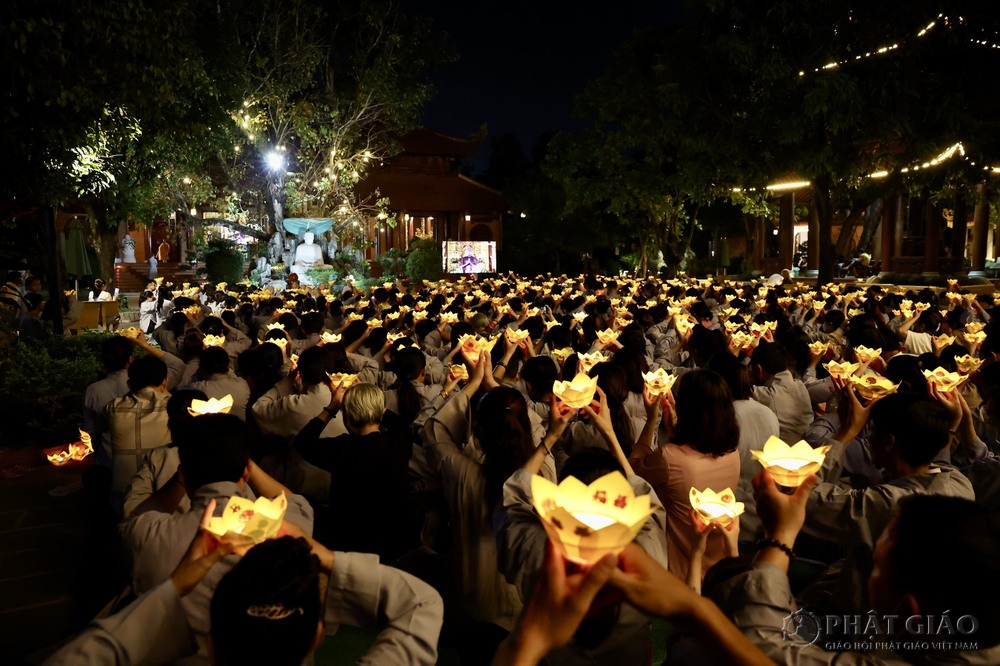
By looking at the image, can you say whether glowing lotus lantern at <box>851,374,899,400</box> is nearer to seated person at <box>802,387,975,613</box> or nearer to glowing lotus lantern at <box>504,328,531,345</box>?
seated person at <box>802,387,975,613</box>

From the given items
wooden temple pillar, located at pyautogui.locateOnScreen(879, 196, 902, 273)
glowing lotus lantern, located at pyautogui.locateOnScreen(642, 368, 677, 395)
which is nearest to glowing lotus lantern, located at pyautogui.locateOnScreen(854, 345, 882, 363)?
glowing lotus lantern, located at pyautogui.locateOnScreen(642, 368, 677, 395)

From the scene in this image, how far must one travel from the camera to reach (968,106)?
14422 millimetres

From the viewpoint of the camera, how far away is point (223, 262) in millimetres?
27062

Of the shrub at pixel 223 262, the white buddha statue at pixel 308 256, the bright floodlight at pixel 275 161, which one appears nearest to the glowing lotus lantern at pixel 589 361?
the white buddha statue at pixel 308 256

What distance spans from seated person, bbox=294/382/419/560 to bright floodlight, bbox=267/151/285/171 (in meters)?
23.5

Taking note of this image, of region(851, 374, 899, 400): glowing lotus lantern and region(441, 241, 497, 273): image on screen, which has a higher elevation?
region(441, 241, 497, 273): image on screen

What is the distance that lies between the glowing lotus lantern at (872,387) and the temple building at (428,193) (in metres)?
33.9

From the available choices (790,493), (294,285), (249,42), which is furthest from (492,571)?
(249,42)

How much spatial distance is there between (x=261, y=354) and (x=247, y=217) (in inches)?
959

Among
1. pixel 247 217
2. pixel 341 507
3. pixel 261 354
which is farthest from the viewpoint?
pixel 247 217

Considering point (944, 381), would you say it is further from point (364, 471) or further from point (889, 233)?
point (889, 233)

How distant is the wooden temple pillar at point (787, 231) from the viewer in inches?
1101

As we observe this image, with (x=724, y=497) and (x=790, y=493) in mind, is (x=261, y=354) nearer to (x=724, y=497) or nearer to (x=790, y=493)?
(x=724, y=497)

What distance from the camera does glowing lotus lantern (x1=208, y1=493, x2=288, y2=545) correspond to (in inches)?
66.0
